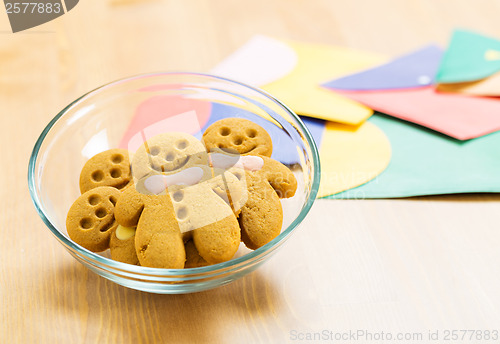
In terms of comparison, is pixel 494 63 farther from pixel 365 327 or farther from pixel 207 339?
pixel 207 339

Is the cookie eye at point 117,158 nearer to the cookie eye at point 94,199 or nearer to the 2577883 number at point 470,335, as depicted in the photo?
the cookie eye at point 94,199

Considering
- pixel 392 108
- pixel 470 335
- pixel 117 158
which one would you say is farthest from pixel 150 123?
pixel 470 335

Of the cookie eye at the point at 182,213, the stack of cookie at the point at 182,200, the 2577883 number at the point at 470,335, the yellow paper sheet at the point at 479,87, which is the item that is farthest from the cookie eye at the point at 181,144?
the yellow paper sheet at the point at 479,87

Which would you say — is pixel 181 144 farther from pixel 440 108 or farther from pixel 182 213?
pixel 440 108

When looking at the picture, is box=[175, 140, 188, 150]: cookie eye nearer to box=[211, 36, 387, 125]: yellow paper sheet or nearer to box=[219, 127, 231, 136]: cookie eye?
box=[219, 127, 231, 136]: cookie eye

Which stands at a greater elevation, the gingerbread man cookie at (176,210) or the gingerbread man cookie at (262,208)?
the gingerbread man cookie at (176,210)

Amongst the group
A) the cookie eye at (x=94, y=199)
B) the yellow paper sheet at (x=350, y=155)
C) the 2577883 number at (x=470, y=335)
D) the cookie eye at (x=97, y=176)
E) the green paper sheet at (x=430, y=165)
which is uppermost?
the cookie eye at (x=94, y=199)
